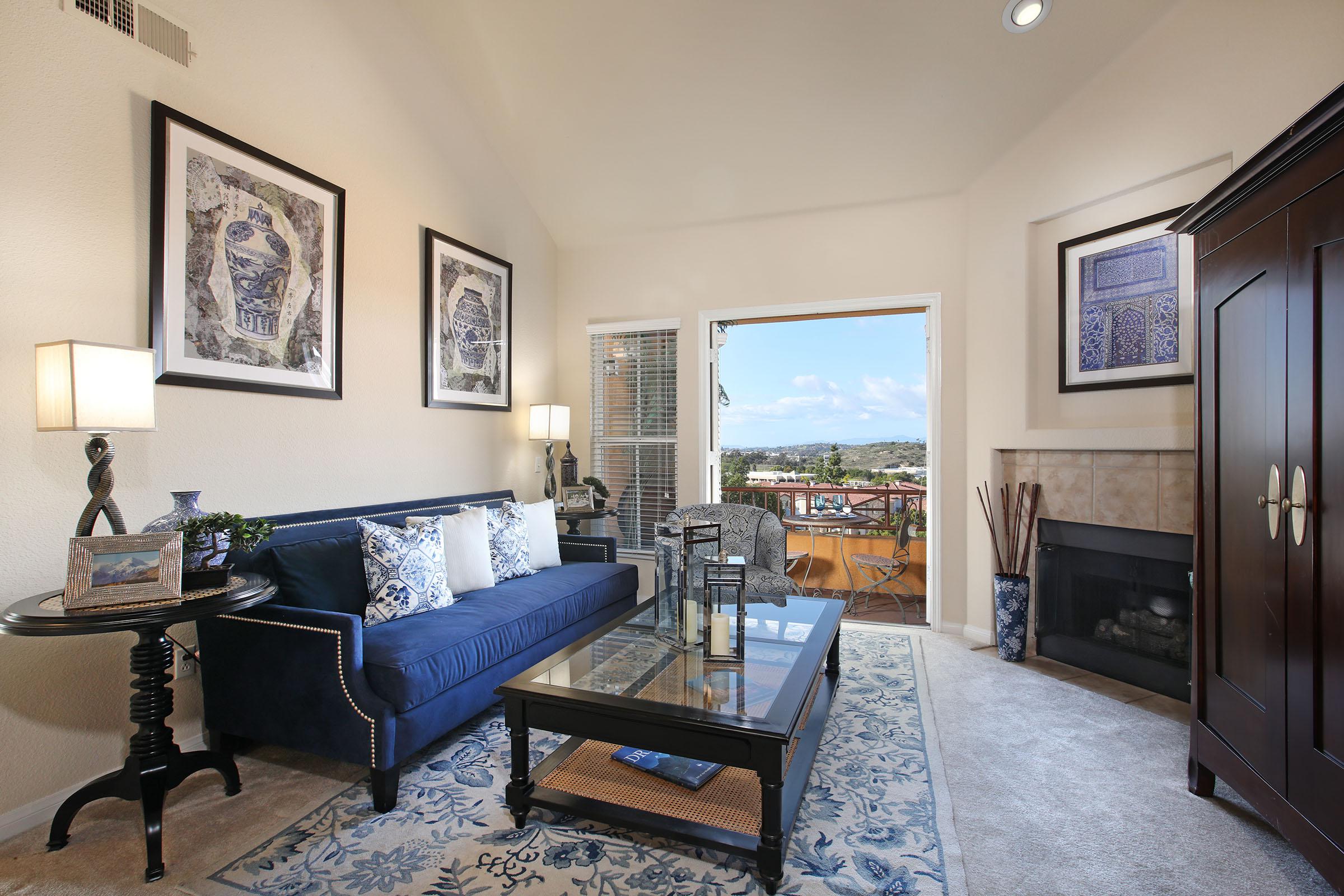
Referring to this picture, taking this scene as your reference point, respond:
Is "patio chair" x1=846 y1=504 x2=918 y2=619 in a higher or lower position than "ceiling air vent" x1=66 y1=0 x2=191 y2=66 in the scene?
lower

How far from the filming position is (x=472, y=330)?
158 inches

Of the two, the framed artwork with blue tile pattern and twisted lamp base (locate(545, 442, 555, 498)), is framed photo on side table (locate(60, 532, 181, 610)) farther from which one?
the framed artwork with blue tile pattern

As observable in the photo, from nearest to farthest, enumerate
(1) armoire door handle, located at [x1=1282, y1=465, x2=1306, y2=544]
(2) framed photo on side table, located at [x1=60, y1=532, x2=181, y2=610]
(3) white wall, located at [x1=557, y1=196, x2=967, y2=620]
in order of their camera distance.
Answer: (1) armoire door handle, located at [x1=1282, y1=465, x2=1306, y2=544] → (2) framed photo on side table, located at [x1=60, y1=532, x2=181, y2=610] → (3) white wall, located at [x1=557, y1=196, x2=967, y2=620]

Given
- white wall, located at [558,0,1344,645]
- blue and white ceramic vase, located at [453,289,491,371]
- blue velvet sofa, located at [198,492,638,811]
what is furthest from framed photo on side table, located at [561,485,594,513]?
blue velvet sofa, located at [198,492,638,811]

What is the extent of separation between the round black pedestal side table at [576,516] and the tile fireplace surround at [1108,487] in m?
2.46

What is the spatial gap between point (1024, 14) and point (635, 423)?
10.6 ft

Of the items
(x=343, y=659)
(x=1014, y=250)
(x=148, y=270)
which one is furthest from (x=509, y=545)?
(x=1014, y=250)

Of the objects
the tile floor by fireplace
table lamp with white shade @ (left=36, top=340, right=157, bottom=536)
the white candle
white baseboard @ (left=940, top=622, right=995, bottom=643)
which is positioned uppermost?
table lamp with white shade @ (left=36, top=340, right=157, bottom=536)

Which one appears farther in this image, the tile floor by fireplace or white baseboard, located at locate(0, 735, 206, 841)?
the tile floor by fireplace

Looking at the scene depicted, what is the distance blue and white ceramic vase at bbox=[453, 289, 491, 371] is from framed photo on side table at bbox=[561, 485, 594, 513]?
3.33ft

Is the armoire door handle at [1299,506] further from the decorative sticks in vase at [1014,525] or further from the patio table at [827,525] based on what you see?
the patio table at [827,525]

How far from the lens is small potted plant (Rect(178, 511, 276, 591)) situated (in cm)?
200

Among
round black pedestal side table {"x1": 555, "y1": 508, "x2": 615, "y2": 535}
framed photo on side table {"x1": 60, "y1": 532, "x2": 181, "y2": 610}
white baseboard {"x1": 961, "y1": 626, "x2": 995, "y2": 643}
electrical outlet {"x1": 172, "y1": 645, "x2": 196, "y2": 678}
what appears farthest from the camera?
round black pedestal side table {"x1": 555, "y1": 508, "x2": 615, "y2": 535}

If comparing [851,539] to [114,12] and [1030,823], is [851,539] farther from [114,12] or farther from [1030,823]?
[114,12]
